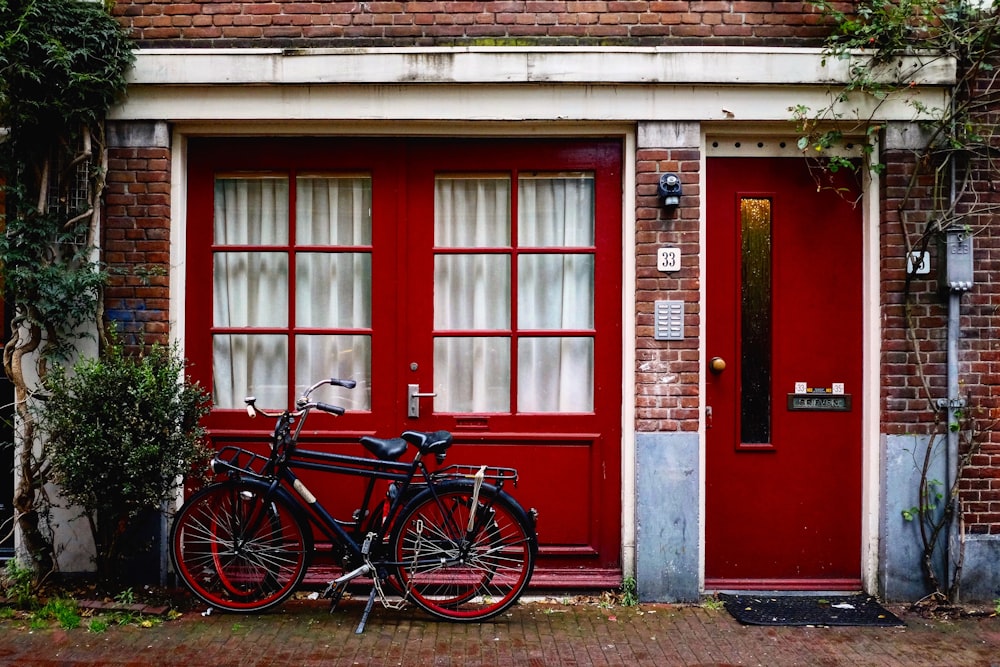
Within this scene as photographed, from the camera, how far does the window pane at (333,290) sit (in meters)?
5.83

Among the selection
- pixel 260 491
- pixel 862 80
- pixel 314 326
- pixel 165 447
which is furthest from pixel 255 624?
pixel 862 80

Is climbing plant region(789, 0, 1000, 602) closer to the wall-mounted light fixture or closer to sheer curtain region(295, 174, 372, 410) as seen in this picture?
the wall-mounted light fixture

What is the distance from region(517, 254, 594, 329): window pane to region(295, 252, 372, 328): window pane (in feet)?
3.58

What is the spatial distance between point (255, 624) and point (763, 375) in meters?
3.68

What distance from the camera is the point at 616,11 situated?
5609 millimetres

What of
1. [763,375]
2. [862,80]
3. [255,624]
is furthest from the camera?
[763,375]

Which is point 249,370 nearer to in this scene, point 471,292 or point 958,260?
point 471,292

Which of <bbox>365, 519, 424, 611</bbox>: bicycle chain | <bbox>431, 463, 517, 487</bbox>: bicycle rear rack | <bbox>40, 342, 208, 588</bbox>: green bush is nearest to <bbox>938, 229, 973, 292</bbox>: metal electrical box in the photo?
<bbox>431, 463, 517, 487</bbox>: bicycle rear rack

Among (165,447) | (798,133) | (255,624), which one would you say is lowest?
(255,624)

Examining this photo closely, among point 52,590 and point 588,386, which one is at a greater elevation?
point 588,386

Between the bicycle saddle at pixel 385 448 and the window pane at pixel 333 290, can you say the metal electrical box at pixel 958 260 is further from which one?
the window pane at pixel 333 290

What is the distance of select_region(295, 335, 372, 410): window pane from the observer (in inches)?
229

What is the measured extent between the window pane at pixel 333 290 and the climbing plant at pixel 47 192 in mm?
1305

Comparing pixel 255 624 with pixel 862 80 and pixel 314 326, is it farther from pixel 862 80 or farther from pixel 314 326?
pixel 862 80
